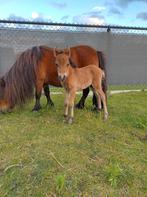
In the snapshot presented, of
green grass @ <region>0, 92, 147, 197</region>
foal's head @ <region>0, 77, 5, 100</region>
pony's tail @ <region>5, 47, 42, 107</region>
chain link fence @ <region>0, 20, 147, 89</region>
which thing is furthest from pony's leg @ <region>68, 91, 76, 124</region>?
chain link fence @ <region>0, 20, 147, 89</region>

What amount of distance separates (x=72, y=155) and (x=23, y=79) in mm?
2384

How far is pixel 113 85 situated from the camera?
1199 centimetres

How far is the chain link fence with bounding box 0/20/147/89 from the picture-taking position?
10656 millimetres

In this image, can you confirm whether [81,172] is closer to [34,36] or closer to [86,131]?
[86,131]

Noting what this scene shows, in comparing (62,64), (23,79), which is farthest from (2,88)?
(62,64)

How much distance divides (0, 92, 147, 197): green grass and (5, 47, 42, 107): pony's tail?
0.92 feet

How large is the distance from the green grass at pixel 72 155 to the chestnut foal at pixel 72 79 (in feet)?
0.82

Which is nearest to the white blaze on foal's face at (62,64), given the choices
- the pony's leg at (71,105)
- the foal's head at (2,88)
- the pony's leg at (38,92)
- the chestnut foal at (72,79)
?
the chestnut foal at (72,79)

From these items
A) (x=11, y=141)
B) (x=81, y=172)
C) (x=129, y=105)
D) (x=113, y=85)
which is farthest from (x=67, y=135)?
(x=113, y=85)

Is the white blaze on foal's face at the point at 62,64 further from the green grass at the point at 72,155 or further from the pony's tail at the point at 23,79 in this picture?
the pony's tail at the point at 23,79

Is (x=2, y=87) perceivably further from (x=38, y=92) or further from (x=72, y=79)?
(x=72, y=79)

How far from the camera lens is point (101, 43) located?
A: 11.5 metres

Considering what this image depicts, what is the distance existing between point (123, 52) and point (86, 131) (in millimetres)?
Answer: 6561

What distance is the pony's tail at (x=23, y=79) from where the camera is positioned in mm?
6875
